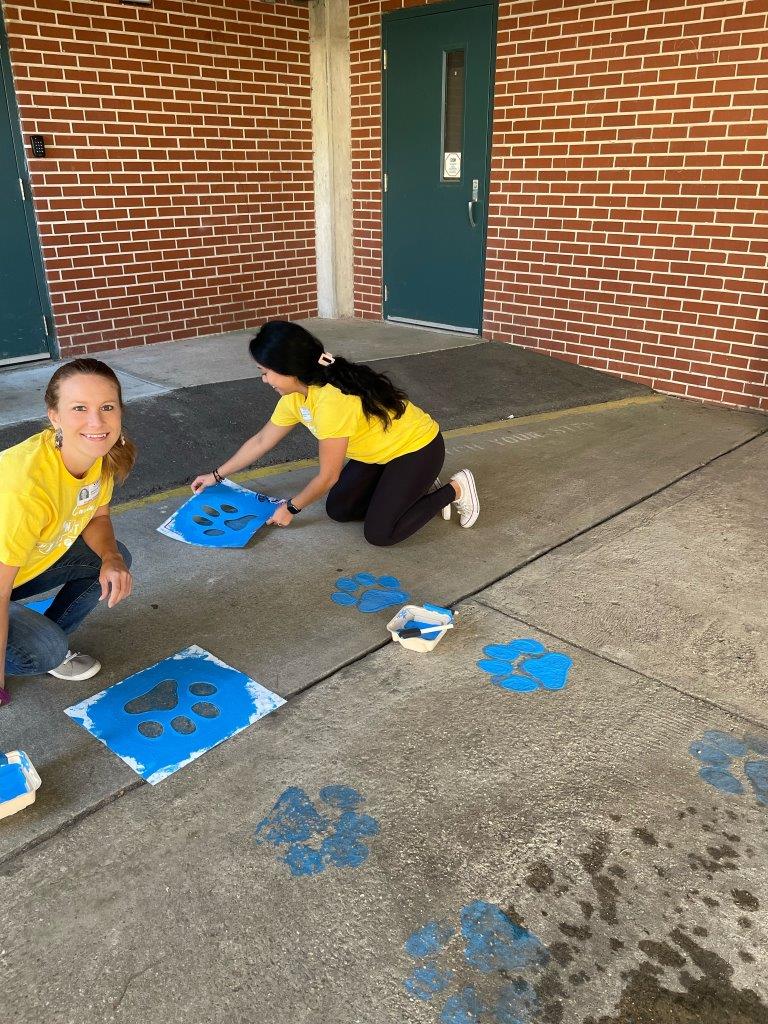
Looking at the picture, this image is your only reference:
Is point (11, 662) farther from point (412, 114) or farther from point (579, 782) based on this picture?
point (412, 114)

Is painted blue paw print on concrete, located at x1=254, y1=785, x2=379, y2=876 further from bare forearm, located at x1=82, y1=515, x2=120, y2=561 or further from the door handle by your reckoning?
the door handle

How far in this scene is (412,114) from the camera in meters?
6.94

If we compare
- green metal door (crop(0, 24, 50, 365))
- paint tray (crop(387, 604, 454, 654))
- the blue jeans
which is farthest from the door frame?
paint tray (crop(387, 604, 454, 654))

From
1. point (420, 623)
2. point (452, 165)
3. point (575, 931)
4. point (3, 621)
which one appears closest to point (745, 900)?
point (575, 931)

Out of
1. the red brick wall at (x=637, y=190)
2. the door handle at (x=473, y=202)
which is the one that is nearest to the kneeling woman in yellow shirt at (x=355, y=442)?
the red brick wall at (x=637, y=190)

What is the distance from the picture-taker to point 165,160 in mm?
6531

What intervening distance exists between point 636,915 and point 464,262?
6144 millimetres

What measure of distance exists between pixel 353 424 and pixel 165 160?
4440 millimetres

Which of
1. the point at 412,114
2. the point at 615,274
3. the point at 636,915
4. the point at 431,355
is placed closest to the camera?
the point at 636,915

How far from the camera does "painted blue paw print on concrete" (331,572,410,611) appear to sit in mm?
3144

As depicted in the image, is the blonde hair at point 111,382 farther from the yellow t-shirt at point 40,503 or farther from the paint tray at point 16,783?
the paint tray at point 16,783

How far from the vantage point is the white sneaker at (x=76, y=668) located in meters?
2.63

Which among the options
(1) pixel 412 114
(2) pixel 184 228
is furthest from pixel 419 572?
(1) pixel 412 114

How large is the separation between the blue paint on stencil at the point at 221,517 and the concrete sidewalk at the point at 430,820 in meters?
0.17
